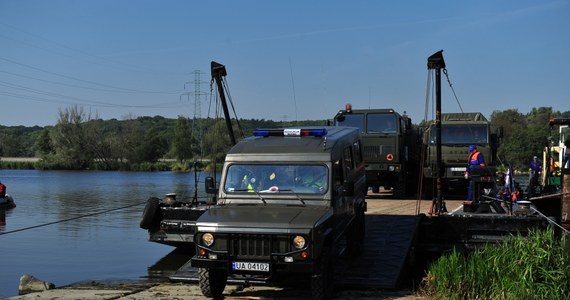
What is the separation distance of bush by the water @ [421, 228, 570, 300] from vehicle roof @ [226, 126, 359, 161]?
228 cm

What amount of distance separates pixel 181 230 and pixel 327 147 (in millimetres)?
4928

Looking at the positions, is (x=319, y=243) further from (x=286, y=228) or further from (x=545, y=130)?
(x=545, y=130)

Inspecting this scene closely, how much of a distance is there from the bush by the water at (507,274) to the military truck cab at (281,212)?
155 centimetres

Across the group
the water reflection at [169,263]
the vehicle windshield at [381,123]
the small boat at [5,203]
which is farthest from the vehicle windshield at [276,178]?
the small boat at [5,203]

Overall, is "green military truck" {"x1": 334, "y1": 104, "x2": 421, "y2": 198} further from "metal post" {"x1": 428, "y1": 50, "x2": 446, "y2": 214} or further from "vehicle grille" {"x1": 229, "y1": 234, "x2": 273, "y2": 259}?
"vehicle grille" {"x1": 229, "y1": 234, "x2": 273, "y2": 259}

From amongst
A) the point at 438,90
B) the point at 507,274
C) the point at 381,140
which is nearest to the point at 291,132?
the point at 438,90

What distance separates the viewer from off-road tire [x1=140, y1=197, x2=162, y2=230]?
540 inches

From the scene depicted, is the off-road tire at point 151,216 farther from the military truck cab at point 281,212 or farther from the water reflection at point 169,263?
the military truck cab at point 281,212

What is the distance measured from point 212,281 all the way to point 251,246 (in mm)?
1075

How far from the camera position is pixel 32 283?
449 inches

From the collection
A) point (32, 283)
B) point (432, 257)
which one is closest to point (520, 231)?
point (432, 257)

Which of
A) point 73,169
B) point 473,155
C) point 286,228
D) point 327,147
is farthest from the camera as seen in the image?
point 73,169

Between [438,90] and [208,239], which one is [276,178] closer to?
[208,239]

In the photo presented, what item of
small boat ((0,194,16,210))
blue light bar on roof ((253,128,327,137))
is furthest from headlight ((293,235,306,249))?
small boat ((0,194,16,210))
